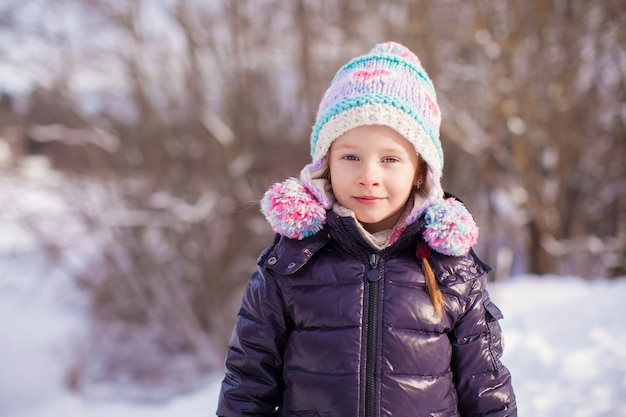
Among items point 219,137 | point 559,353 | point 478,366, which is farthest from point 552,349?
point 219,137

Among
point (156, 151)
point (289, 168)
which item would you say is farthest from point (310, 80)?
point (156, 151)

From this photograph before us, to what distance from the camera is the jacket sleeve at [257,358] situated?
56.4 inches

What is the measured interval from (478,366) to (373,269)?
43cm

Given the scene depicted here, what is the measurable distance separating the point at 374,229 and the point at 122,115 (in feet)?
32.6

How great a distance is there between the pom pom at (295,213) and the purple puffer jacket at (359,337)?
0.11ft

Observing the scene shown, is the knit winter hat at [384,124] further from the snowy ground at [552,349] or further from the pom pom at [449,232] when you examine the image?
the snowy ground at [552,349]

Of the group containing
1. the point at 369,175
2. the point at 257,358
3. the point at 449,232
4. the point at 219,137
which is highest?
the point at 219,137

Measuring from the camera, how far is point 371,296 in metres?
1.40

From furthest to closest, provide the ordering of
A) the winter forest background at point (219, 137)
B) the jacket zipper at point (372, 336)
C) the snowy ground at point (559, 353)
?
1. the winter forest background at point (219, 137)
2. the snowy ground at point (559, 353)
3. the jacket zipper at point (372, 336)

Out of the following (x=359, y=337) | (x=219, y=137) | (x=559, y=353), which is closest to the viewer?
(x=359, y=337)

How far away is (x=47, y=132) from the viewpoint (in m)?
9.06

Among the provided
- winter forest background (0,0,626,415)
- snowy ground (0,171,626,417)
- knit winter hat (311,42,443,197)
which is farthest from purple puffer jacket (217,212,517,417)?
winter forest background (0,0,626,415)

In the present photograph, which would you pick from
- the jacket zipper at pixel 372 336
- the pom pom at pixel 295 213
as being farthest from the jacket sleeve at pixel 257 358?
the jacket zipper at pixel 372 336

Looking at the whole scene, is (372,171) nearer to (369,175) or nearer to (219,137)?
(369,175)
